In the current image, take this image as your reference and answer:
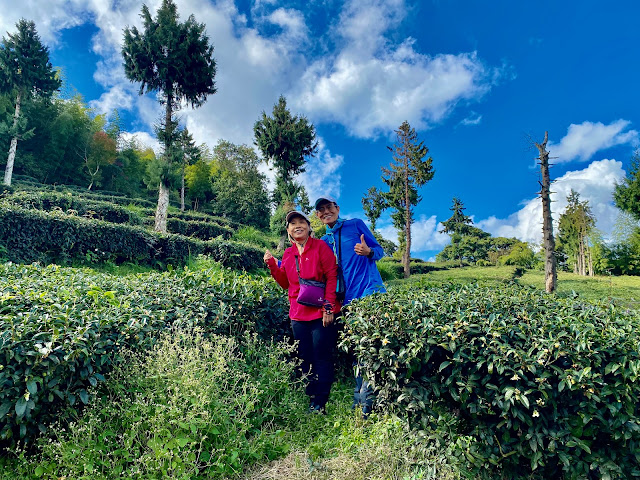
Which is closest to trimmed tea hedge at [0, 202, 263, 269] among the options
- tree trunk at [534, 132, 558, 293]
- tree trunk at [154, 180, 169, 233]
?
tree trunk at [154, 180, 169, 233]

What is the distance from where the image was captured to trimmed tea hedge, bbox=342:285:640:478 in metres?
2.41

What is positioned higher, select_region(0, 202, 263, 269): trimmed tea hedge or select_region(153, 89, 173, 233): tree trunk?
select_region(153, 89, 173, 233): tree trunk

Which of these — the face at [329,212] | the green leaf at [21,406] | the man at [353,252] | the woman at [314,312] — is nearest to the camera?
the green leaf at [21,406]

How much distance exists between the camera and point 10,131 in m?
26.0

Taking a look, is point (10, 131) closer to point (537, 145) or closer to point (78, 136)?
point (78, 136)

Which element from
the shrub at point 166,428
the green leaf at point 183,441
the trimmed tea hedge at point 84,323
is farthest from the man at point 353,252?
the green leaf at point 183,441

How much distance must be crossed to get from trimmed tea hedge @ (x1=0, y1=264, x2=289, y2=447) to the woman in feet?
1.93

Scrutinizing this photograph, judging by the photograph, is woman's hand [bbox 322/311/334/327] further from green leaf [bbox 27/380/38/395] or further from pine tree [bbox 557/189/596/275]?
pine tree [bbox 557/189/596/275]

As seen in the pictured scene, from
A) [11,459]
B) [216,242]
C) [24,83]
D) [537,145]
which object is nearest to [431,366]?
[11,459]

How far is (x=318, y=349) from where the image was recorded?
3482 mm

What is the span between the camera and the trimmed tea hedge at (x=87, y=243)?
7.69 metres

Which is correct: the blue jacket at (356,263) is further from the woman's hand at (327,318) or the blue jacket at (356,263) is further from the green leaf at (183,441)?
the green leaf at (183,441)

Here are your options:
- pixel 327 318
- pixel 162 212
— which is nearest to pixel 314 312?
pixel 327 318

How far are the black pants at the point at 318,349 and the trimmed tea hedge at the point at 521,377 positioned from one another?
0.50 m
